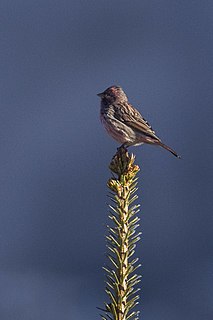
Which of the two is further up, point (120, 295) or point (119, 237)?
point (119, 237)

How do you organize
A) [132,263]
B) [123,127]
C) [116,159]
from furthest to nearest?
[123,127], [116,159], [132,263]

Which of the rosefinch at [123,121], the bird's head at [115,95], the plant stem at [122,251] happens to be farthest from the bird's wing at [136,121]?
the plant stem at [122,251]

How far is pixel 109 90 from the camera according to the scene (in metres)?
9.34

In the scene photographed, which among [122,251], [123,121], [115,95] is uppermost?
[115,95]

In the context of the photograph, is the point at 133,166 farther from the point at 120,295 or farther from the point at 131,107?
the point at 131,107

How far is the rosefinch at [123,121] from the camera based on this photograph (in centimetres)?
851

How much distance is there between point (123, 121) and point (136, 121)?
0.19m

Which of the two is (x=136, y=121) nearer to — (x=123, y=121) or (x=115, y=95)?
(x=123, y=121)

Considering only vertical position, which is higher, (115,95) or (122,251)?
(115,95)

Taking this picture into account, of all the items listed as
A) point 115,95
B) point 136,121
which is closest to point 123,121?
point 136,121

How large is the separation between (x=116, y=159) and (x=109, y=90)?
18.8 ft

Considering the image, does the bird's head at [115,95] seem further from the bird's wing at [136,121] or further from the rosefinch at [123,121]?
the bird's wing at [136,121]

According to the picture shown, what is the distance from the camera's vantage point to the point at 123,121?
8.89 metres

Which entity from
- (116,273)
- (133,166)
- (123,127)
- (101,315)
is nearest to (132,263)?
(116,273)
